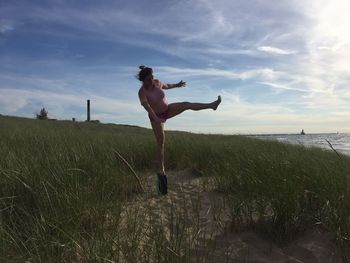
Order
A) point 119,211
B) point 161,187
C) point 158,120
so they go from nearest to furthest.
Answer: point 119,211, point 161,187, point 158,120

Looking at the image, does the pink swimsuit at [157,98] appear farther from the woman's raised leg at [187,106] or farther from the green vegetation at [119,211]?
the green vegetation at [119,211]

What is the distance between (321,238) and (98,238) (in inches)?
81.9

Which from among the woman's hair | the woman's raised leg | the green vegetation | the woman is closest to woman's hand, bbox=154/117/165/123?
the woman

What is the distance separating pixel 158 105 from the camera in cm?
572

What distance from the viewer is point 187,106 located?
221 inches

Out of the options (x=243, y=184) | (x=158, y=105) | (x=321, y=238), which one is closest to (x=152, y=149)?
(x=158, y=105)

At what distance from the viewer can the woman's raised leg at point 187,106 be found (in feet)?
17.9

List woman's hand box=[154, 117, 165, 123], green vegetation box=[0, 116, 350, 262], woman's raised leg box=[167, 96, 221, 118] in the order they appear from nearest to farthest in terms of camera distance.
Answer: green vegetation box=[0, 116, 350, 262] → woman's raised leg box=[167, 96, 221, 118] → woman's hand box=[154, 117, 165, 123]

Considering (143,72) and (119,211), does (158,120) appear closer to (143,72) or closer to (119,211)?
(143,72)

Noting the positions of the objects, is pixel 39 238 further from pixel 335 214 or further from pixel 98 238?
pixel 335 214

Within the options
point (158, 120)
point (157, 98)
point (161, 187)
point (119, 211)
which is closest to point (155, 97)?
point (157, 98)

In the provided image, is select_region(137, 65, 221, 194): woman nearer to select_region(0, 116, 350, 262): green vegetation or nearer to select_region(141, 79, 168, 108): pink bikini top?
select_region(141, 79, 168, 108): pink bikini top

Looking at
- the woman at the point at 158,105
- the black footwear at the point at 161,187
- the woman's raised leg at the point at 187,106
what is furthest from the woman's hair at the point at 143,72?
the black footwear at the point at 161,187

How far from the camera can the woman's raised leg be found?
17.9 feet
